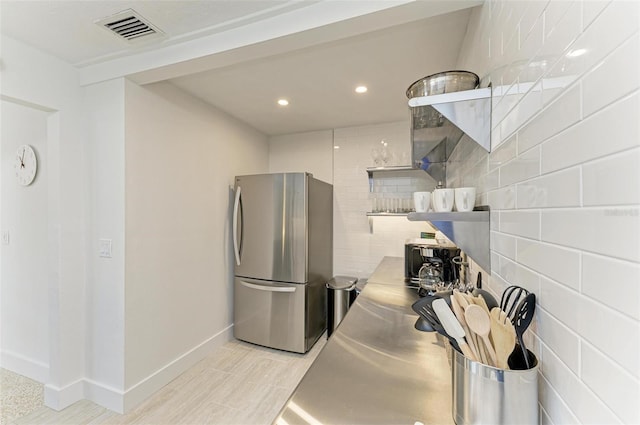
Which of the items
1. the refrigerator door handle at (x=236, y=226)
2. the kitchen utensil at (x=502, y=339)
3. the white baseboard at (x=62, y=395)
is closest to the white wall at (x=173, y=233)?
the refrigerator door handle at (x=236, y=226)

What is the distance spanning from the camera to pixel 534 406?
56 cm

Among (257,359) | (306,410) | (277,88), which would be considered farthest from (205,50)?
(257,359)

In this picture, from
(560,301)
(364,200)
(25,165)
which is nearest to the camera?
(560,301)

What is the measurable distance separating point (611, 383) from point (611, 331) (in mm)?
75

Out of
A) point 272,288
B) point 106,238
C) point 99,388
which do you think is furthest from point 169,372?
point 106,238

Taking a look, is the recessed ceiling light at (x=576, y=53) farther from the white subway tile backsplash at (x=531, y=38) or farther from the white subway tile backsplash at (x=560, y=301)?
the white subway tile backsplash at (x=560, y=301)

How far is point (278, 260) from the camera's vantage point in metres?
2.74

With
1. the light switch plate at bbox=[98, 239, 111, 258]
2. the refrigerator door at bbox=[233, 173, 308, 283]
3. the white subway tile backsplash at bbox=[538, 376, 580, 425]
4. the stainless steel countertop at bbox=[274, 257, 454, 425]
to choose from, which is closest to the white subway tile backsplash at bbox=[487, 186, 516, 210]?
the white subway tile backsplash at bbox=[538, 376, 580, 425]

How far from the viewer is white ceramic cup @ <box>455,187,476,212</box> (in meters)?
1.02

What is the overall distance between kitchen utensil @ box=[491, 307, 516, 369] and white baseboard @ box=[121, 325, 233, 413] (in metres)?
2.38

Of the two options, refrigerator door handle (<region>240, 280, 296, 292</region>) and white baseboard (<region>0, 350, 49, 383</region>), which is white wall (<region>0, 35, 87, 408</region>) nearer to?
white baseboard (<region>0, 350, 49, 383</region>)

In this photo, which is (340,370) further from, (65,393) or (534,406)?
(65,393)

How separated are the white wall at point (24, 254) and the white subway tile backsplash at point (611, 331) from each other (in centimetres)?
308

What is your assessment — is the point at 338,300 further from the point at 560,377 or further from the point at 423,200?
the point at 560,377
